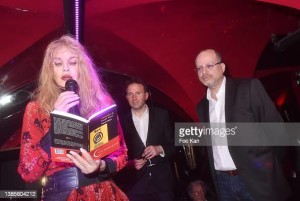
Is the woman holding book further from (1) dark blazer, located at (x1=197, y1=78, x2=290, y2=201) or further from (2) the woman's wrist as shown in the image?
(1) dark blazer, located at (x1=197, y1=78, x2=290, y2=201)

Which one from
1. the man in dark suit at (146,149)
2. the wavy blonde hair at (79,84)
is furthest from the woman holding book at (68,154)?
the man in dark suit at (146,149)

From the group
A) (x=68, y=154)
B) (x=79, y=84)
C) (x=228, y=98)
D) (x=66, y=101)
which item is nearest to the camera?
(x=68, y=154)

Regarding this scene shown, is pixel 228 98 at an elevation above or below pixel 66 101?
above

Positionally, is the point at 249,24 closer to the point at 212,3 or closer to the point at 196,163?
the point at 212,3

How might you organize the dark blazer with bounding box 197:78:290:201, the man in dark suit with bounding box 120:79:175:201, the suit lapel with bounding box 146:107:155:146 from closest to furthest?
the dark blazer with bounding box 197:78:290:201
the man in dark suit with bounding box 120:79:175:201
the suit lapel with bounding box 146:107:155:146

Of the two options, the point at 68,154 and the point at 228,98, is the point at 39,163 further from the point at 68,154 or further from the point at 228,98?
the point at 228,98

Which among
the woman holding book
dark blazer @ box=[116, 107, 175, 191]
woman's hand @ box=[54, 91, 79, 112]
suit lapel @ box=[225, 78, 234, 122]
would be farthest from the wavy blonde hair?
dark blazer @ box=[116, 107, 175, 191]

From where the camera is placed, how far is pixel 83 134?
1378 millimetres

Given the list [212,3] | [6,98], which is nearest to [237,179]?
[212,3]

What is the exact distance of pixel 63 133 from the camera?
1.31 metres

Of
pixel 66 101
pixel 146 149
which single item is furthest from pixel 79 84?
pixel 146 149

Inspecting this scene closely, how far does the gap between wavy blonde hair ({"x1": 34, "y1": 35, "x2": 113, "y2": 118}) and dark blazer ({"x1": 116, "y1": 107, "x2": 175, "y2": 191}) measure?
5.64ft

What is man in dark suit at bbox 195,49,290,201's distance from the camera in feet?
8.35

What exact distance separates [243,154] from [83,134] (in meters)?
1.66
